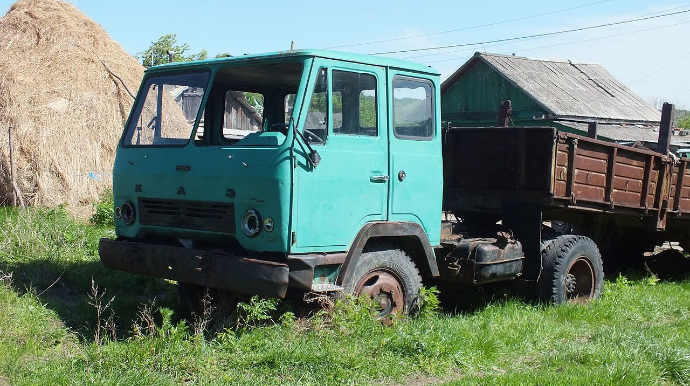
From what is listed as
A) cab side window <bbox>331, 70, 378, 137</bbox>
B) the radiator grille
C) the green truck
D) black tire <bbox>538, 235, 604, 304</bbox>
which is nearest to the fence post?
the green truck

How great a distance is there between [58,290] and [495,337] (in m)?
4.60

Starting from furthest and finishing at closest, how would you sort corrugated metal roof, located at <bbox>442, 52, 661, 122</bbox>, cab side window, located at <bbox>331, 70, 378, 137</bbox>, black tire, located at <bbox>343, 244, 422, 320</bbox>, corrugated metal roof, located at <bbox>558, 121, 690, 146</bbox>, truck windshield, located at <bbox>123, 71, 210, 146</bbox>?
corrugated metal roof, located at <bbox>442, 52, 661, 122</bbox> < corrugated metal roof, located at <bbox>558, 121, 690, 146</bbox> < truck windshield, located at <bbox>123, 71, 210, 146</bbox> < black tire, located at <bbox>343, 244, 422, 320</bbox> < cab side window, located at <bbox>331, 70, 378, 137</bbox>

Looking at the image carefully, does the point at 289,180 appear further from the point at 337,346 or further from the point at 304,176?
the point at 337,346

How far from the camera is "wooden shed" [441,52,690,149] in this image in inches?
902

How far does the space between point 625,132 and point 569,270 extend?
52.8 ft

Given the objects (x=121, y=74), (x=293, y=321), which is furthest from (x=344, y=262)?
(x=121, y=74)

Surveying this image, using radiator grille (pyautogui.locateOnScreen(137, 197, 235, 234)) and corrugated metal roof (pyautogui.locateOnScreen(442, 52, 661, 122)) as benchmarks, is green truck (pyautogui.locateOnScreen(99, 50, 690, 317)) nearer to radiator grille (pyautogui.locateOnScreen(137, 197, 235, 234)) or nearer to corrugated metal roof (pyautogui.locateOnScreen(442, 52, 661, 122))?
radiator grille (pyautogui.locateOnScreen(137, 197, 235, 234))

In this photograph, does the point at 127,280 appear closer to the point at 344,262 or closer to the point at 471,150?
the point at 344,262

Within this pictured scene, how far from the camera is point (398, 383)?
17.8ft

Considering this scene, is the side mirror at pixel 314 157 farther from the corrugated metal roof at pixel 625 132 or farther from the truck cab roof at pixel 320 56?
the corrugated metal roof at pixel 625 132

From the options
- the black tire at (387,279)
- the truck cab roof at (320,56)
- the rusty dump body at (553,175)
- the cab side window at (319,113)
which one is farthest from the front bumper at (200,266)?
the rusty dump body at (553,175)

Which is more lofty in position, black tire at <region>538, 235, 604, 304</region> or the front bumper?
the front bumper

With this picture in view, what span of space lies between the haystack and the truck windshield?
26.3 ft

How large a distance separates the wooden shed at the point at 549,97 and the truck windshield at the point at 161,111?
16.1m
